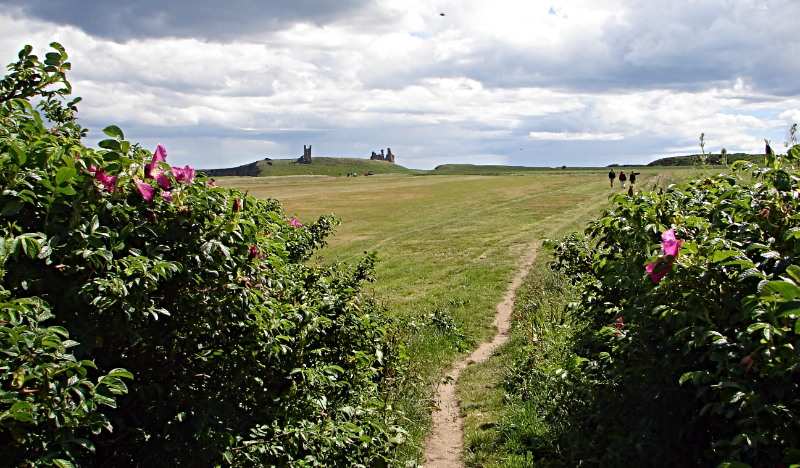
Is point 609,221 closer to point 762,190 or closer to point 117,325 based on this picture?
point 762,190

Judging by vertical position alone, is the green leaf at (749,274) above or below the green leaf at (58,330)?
above

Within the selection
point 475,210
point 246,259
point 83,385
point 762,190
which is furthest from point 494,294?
point 475,210

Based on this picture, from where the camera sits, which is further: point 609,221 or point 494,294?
point 494,294

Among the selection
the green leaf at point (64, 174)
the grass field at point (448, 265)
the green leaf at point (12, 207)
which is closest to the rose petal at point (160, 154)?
the green leaf at point (64, 174)

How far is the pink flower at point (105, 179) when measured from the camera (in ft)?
8.14

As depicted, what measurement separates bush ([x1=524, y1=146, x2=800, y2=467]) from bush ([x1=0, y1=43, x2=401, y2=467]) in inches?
70.9

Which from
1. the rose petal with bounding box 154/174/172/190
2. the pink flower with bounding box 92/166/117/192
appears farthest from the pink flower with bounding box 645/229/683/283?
the pink flower with bounding box 92/166/117/192

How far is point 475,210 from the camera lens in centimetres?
3409

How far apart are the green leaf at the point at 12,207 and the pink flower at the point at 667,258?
2.95 meters

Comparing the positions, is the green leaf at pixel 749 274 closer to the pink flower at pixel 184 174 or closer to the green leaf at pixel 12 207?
the pink flower at pixel 184 174

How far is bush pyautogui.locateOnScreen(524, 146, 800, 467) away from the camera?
7.02 ft

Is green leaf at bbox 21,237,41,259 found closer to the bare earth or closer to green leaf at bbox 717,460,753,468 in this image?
green leaf at bbox 717,460,753,468

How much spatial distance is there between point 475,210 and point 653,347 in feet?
103

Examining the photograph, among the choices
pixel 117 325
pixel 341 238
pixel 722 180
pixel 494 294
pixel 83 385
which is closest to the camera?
pixel 83 385
